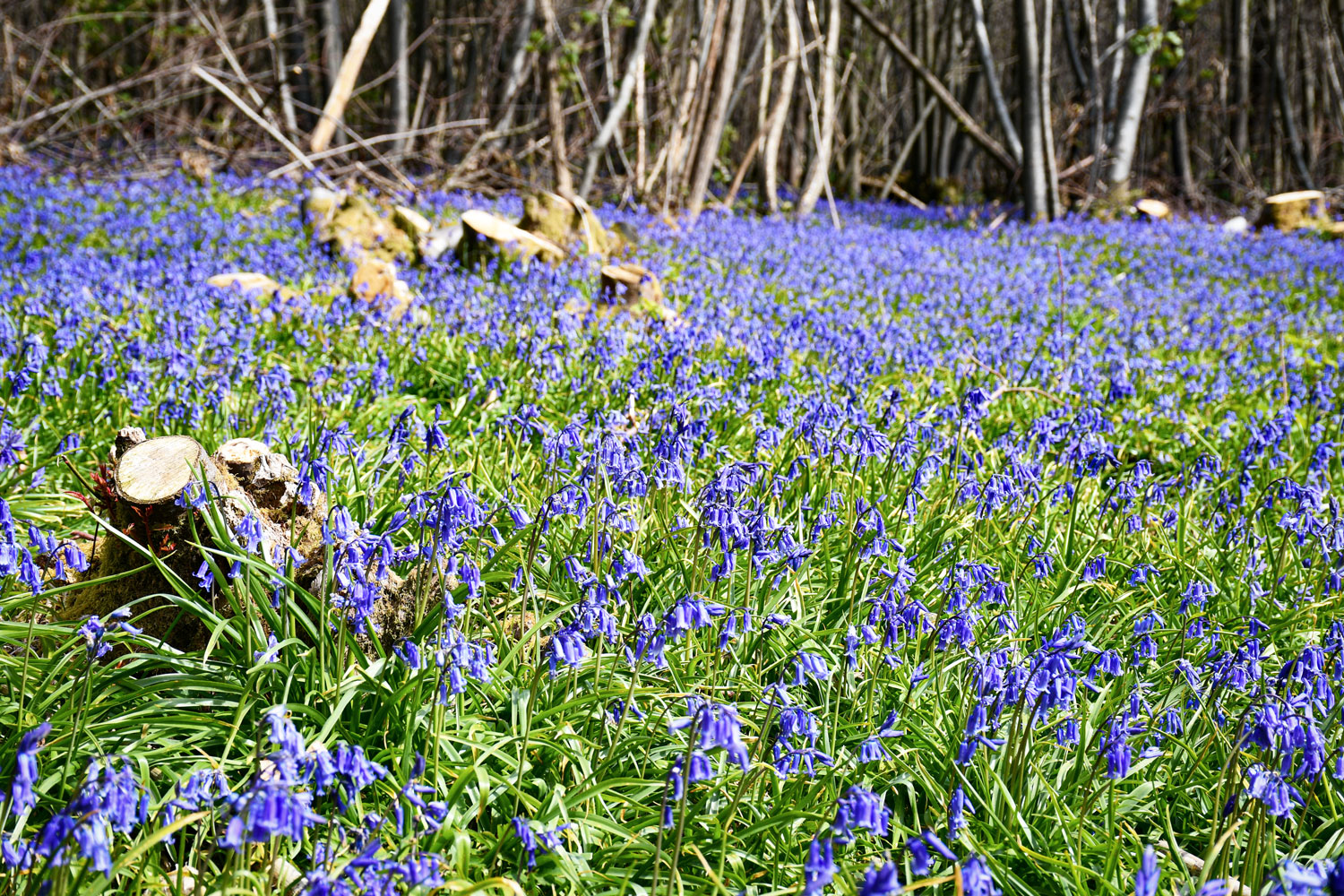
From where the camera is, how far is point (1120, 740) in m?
2.19

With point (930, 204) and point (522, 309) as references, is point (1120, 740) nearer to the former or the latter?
point (522, 309)

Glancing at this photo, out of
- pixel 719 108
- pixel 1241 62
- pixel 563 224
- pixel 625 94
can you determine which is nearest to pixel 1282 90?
pixel 1241 62

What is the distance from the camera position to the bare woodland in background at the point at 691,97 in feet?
47.6

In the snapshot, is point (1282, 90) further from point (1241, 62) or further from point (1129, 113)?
point (1129, 113)

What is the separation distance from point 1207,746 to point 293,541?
8.03 feet

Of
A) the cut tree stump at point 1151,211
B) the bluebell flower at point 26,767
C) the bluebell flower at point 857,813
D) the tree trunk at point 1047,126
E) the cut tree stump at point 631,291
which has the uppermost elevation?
the tree trunk at point 1047,126

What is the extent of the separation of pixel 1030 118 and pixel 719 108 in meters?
5.02

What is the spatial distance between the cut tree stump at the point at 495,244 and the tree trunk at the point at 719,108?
4.99 meters

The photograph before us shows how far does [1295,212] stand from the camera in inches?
653

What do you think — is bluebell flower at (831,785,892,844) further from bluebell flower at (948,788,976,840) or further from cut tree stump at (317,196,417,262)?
cut tree stump at (317,196,417,262)

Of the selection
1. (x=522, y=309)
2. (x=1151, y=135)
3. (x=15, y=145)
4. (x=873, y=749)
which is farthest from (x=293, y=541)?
(x=1151, y=135)

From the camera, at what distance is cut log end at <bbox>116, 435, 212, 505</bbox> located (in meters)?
2.68

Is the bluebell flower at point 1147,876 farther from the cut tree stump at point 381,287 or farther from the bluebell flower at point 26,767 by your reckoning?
the cut tree stump at point 381,287

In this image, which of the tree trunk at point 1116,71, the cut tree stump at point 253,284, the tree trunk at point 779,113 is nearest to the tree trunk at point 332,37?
the tree trunk at point 779,113
